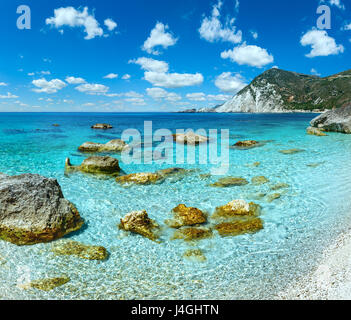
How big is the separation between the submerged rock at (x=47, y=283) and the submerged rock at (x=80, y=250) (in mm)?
1062

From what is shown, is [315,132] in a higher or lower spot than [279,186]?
higher

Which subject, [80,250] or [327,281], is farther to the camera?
[80,250]

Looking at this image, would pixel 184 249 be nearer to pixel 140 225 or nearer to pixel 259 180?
pixel 140 225

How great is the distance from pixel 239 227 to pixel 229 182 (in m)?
5.50

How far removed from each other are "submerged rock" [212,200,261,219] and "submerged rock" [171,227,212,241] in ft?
4.58

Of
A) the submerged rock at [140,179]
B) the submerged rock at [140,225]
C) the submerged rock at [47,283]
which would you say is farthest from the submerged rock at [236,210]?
the submerged rock at [47,283]

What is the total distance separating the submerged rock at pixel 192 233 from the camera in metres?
8.41

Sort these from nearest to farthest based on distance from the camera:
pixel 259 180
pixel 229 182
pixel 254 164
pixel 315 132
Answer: pixel 229 182 < pixel 259 180 < pixel 254 164 < pixel 315 132

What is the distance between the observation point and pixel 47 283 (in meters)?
6.10

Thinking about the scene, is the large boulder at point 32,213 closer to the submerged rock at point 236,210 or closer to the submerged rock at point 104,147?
the submerged rock at point 236,210

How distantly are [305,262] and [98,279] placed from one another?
19.8ft

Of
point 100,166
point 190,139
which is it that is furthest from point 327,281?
point 190,139

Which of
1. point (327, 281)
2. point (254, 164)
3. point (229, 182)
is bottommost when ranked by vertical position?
point (327, 281)

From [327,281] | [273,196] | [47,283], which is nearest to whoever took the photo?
[327,281]
